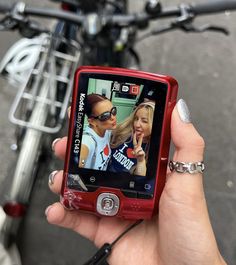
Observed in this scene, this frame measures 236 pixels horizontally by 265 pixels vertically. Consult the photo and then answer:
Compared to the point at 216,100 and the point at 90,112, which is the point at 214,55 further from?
the point at 90,112

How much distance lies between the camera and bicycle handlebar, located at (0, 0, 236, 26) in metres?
0.99

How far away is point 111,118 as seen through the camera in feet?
2.72

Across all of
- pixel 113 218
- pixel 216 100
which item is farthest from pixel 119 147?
pixel 216 100

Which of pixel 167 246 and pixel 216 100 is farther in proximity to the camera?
pixel 216 100

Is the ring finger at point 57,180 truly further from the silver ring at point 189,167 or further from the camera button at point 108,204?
the silver ring at point 189,167

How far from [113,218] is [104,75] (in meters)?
0.31

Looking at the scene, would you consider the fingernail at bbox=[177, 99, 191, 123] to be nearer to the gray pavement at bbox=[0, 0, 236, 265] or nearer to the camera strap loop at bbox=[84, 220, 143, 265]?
the camera strap loop at bbox=[84, 220, 143, 265]

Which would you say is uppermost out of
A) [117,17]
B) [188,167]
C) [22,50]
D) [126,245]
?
[117,17]

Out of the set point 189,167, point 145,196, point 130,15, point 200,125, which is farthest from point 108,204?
point 200,125

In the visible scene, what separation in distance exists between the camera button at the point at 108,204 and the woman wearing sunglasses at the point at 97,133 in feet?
0.18

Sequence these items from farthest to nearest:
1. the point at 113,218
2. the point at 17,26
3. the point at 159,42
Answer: the point at 159,42 → the point at 17,26 → the point at 113,218

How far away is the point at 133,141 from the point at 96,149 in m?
0.07

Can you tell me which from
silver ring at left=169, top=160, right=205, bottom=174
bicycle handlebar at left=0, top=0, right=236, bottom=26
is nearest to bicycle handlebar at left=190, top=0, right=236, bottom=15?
bicycle handlebar at left=0, top=0, right=236, bottom=26

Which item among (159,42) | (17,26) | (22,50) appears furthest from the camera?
(159,42)
